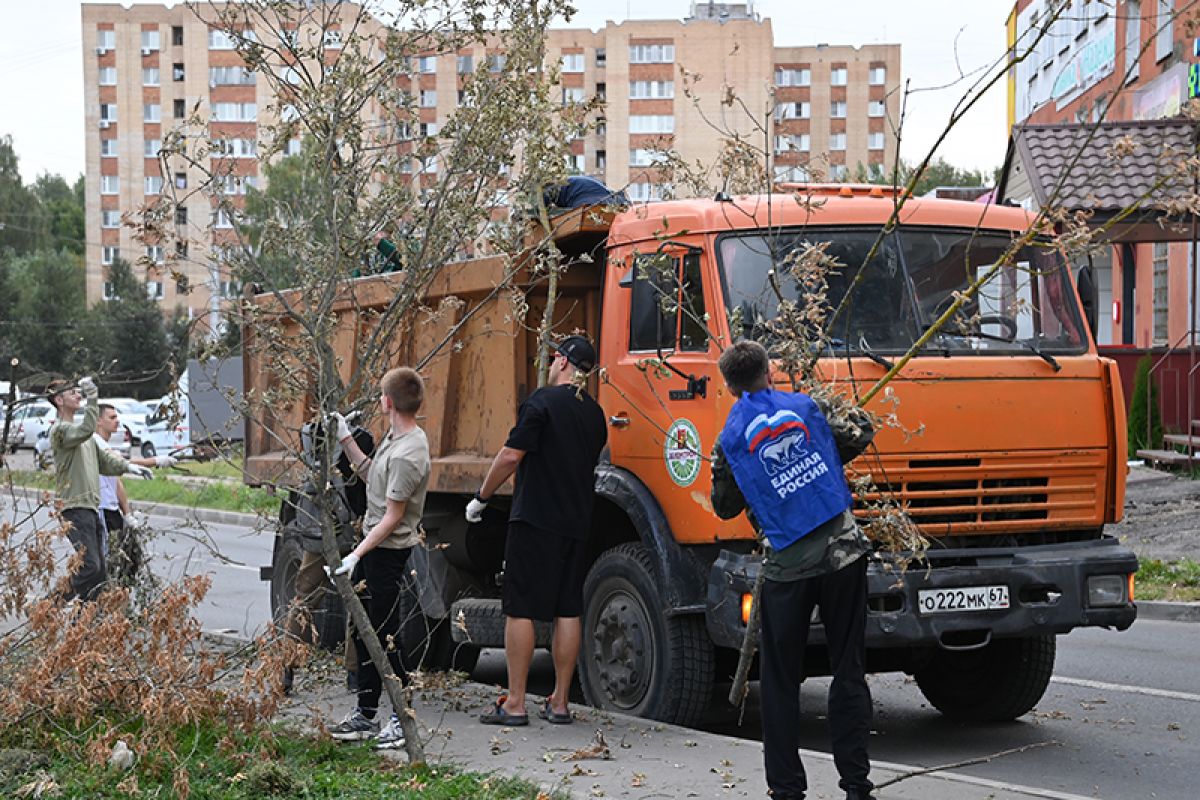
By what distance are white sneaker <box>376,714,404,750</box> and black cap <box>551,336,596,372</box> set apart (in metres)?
1.94

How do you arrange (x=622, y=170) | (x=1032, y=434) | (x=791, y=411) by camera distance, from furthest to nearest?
(x=622, y=170)
(x=1032, y=434)
(x=791, y=411)

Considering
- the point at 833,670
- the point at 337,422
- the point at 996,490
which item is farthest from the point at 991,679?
the point at 337,422

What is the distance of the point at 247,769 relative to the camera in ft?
20.5

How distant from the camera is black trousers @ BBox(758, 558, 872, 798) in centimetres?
596

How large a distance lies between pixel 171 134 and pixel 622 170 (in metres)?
87.5

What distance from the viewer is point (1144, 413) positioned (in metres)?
22.8

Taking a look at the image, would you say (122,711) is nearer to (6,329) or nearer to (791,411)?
(791,411)

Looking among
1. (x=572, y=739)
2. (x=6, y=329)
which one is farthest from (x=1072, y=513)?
(x=6, y=329)

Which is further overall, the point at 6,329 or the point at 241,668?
the point at 6,329

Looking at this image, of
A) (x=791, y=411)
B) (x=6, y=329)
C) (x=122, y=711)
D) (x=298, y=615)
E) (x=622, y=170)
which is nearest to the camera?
(x=791, y=411)

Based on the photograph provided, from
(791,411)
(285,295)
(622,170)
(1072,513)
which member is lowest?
(1072,513)

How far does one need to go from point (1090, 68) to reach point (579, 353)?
1026 inches

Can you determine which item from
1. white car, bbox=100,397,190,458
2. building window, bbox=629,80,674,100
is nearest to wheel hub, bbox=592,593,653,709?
white car, bbox=100,397,190,458

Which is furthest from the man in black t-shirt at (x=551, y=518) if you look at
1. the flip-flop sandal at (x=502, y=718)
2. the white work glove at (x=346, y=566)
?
the white work glove at (x=346, y=566)
